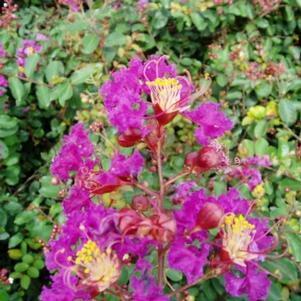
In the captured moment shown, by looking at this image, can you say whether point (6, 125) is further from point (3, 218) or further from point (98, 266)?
point (98, 266)

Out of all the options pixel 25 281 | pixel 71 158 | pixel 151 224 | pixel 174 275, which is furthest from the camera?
pixel 25 281

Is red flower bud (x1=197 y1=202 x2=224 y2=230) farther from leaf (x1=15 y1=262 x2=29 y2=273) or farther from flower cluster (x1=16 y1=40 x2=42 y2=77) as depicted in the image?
flower cluster (x1=16 y1=40 x2=42 y2=77)

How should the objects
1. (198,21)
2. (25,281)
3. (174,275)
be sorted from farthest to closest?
(198,21), (25,281), (174,275)

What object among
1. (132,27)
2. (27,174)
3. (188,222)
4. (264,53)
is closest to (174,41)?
(132,27)

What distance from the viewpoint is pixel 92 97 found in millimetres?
1846

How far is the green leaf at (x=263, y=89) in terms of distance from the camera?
73.7 inches

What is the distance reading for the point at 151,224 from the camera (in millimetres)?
818

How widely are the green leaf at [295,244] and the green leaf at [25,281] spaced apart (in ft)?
2.70

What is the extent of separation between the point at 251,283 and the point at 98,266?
0.27 meters

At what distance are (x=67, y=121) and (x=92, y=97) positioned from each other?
0.88 feet

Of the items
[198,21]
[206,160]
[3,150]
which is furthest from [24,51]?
[206,160]

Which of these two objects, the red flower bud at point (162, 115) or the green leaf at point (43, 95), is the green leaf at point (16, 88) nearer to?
the green leaf at point (43, 95)

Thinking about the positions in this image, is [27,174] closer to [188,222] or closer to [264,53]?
[264,53]

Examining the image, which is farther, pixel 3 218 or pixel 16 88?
pixel 16 88
